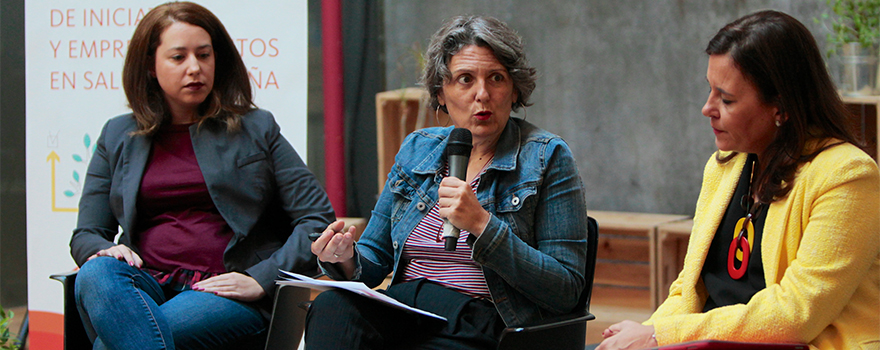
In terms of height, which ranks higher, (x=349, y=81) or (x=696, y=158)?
(x=349, y=81)

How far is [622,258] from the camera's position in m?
3.87

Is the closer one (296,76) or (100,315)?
(100,315)

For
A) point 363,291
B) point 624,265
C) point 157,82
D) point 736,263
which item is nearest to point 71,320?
point 157,82

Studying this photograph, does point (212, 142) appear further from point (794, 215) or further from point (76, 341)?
point (794, 215)

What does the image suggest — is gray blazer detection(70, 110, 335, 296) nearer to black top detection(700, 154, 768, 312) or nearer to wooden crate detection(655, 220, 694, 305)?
black top detection(700, 154, 768, 312)

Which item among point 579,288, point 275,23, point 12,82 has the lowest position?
point 579,288

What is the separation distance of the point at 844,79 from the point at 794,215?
6.59 feet

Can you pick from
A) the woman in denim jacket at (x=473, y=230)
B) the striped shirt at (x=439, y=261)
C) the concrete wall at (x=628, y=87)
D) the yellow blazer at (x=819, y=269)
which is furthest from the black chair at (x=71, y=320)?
the concrete wall at (x=628, y=87)

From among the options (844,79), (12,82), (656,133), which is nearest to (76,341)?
(12,82)

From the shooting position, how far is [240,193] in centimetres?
231

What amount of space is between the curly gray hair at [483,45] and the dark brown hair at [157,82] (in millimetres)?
735

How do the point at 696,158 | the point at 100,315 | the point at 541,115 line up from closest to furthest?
the point at 100,315 < the point at 696,158 < the point at 541,115

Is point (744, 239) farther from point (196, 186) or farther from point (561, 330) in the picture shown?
point (196, 186)

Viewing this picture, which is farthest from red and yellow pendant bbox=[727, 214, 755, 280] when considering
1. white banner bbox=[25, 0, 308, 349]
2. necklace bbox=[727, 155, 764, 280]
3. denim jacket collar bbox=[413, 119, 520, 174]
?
white banner bbox=[25, 0, 308, 349]
